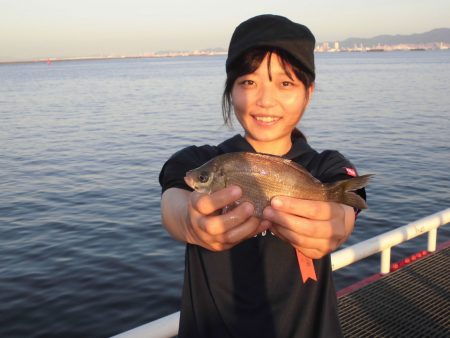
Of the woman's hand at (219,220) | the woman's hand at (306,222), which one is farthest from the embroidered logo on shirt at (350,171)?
the woman's hand at (219,220)

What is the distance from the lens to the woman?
9.23ft

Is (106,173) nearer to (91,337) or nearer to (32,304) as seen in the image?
(32,304)

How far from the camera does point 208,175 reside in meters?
3.04

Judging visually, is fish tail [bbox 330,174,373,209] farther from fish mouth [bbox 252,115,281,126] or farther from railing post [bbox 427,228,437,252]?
railing post [bbox 427,228,437,252]

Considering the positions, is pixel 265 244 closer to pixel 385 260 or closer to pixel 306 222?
pixel 306 222

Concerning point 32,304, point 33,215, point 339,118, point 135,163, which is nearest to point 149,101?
point 339,118

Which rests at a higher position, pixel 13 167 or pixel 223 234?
pixel 223 234

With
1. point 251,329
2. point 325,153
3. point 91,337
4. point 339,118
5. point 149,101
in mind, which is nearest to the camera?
point 251,329

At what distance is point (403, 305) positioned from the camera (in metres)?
6.16

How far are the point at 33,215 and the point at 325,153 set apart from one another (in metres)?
16.8

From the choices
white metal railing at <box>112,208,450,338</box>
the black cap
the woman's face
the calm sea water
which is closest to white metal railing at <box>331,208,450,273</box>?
white metal railing at <box>112,208,450,338</box>

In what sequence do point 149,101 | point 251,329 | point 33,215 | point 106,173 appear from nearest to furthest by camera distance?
point 251,329 → point 33,215 → point 106,173 → point 149,101

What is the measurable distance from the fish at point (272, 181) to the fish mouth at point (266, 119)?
1.06 feet

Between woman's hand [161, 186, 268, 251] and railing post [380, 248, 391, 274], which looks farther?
railing post [380, 248, 391, 274]
